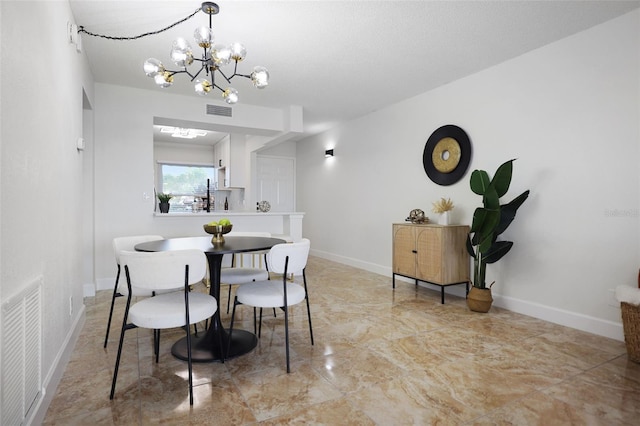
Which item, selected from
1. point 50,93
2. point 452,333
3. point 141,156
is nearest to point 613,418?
point 452,333

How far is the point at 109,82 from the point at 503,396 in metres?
5.11

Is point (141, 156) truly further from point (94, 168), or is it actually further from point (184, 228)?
point (184, 228)

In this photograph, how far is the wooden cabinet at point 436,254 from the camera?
3863mm

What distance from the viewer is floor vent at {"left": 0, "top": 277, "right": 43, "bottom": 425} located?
134cm

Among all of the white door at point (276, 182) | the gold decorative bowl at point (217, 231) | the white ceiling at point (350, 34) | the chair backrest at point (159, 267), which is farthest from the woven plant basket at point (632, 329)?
the white door at point (276, 182)

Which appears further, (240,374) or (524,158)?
(524,158)

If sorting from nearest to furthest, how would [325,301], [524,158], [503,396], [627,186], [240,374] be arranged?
[503,396] → [240,374] → [627,186] → [524,158] → [325,301]

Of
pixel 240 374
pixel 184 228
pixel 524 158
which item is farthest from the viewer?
pixel 184 228

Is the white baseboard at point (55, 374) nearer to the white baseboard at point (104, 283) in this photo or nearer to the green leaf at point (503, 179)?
the white baseboard at point (104, 283)

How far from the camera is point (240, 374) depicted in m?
2.25

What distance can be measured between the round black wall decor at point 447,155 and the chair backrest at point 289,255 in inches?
102

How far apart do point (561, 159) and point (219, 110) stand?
4242 millimetres

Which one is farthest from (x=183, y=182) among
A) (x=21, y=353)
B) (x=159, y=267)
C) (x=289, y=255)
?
(x=21, y=353)

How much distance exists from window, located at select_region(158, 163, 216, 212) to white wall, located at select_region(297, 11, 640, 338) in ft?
19.9
